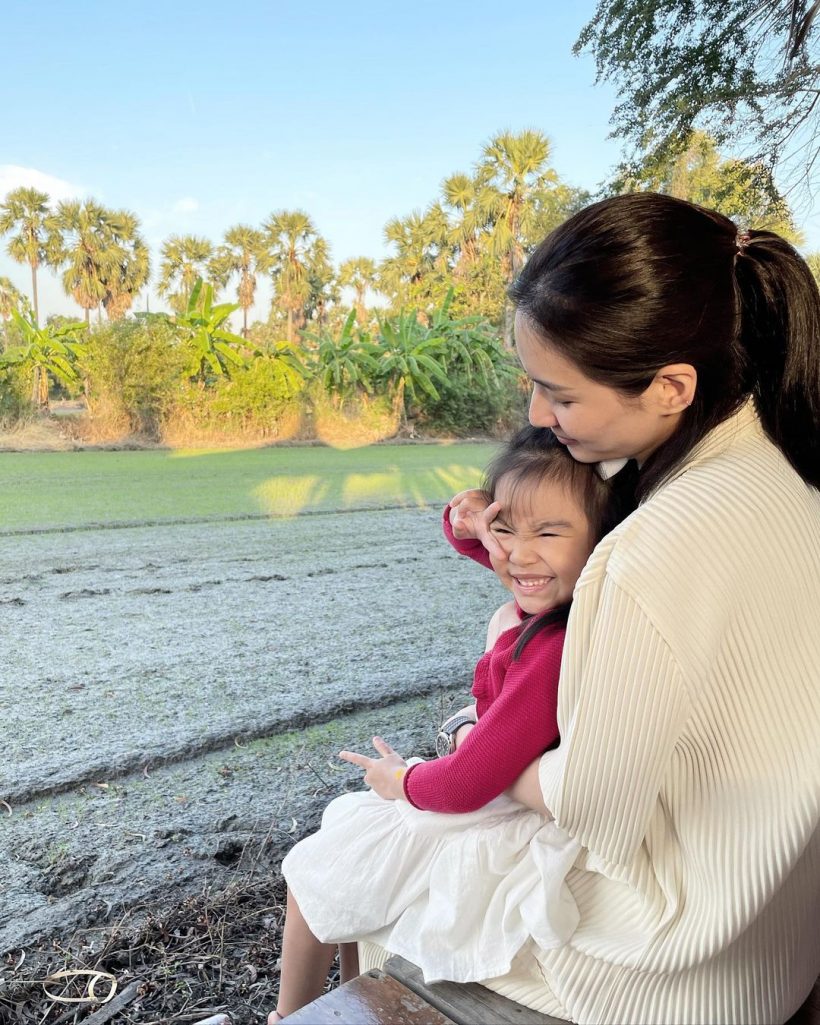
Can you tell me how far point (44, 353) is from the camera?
4.54m

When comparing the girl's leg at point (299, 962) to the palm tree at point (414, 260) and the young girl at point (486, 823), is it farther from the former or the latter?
the palm tree at point (414, 260)

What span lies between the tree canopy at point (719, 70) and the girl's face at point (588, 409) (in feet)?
8.71

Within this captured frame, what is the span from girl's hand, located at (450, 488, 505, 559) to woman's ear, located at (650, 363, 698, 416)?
23 centimetres

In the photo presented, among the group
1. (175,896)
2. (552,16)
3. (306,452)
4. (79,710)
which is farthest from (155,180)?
(175,896)

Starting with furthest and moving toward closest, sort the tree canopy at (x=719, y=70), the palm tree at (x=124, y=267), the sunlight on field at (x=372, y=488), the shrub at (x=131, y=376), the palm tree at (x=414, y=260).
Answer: the palm tree at (x=414, y=260), the sunlight on field at (x=372, y=488), the palm tree at (x=124, y=267), the shrub at (x=131, y=376), the tree canopy at (x=719, y=70)

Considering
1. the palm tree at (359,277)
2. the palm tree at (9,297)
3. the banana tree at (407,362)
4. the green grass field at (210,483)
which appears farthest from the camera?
the palm tree at (359,277)

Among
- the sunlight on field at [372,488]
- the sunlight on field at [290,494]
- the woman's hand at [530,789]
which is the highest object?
the woman's hand at [530,789]

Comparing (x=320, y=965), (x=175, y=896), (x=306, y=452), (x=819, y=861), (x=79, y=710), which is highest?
(x=819, y=861)

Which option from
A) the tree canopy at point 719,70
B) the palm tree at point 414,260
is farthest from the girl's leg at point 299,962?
the palm tree at point 414,260

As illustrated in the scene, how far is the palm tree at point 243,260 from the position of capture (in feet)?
19.2

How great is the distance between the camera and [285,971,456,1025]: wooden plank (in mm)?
668

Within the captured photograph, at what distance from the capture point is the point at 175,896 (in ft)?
4.81

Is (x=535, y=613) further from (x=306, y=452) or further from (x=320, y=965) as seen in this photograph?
(x=306, y=452)

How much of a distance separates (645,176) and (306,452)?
10.2ft
